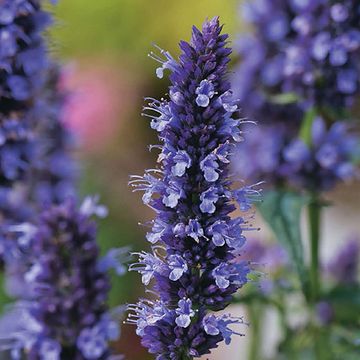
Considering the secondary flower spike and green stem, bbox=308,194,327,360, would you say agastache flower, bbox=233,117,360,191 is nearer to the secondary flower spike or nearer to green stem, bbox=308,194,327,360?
green stem, bbox=308,194,327,360

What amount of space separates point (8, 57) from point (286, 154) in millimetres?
1197

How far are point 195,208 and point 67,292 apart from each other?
752 mm

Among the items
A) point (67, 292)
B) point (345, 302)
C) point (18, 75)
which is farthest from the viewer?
A: point (345, 302)

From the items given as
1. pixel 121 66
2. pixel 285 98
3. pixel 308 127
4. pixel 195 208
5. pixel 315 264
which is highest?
pixel 121 66

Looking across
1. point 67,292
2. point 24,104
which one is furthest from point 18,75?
point 67,292

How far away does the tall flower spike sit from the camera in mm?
2514

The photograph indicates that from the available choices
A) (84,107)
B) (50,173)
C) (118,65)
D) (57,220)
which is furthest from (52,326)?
(118,65)

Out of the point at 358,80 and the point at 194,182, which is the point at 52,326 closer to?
the point at 194,182

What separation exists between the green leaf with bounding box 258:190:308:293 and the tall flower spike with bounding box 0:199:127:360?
2.19 feet

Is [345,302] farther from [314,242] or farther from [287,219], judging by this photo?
[287,219]

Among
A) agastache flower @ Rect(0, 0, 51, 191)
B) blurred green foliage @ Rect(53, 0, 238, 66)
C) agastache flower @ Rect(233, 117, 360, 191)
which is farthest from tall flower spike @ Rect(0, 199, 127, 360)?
blurred green foliage @ Rect(53, 0, 238, 66)

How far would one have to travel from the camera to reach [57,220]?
259cm

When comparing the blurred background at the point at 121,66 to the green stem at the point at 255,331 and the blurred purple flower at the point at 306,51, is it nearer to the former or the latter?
the green stem at the point at 255,331

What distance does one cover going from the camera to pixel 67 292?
2539mm
